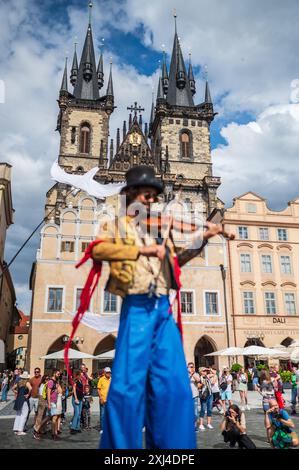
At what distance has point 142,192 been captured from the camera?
321 centimetres

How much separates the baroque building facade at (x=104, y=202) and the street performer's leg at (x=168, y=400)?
18367 millimetres

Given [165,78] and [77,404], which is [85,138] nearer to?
[165,78]

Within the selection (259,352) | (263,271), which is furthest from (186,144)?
(259,352)

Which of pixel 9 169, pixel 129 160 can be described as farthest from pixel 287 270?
pixel 129 160

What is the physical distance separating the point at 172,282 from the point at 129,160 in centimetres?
4514

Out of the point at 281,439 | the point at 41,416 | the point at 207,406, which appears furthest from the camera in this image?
the point at 207,406

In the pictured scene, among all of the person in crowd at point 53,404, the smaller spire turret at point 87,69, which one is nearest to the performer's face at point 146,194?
the person in crowd at point 53,404

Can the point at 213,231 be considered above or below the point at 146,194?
below

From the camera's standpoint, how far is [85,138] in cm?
4856

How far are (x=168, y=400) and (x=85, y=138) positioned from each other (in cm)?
4818

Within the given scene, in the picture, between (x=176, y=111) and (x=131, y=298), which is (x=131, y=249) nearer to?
(x=131, y=298)

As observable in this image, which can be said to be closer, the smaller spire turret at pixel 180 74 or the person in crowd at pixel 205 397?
the person in crowd at pixel 205 397

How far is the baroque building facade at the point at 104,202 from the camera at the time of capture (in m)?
24.1

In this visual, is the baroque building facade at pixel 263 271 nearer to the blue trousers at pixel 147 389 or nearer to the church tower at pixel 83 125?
the church tower at pixel 83 125
